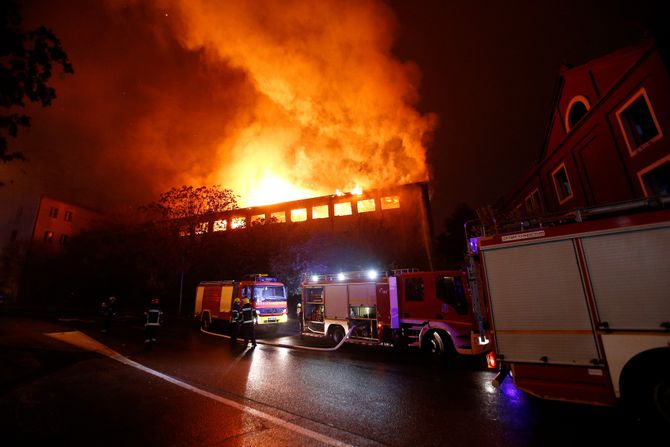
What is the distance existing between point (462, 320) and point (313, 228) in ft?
104

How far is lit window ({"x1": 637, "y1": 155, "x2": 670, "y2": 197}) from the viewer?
39.4ft

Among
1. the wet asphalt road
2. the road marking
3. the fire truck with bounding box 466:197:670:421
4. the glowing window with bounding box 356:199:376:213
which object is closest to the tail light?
the fire truck with bounding box 466:197:670:421

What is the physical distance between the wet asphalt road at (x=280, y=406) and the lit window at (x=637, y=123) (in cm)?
1233

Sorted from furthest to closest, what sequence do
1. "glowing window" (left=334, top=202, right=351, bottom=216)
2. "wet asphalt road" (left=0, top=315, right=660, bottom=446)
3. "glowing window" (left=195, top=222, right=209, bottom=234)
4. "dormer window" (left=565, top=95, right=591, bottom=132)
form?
1. "glowing window" (left=334, top=202, right=351, bottom=216)
2. "glowing window" (left=195, top=222, right=209, bottom=234)
3. "dormer window" (left=565, top=95, right=591, bottom=132)
4. "wet asphalt road" (left=0, top=315, right=660, bottom=446)

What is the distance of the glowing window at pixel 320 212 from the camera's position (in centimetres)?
3912

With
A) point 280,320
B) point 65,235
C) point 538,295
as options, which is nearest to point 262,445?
point 538,295

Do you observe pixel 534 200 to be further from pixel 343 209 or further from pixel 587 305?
pixel 587 305

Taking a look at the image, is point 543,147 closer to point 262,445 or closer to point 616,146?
point 616,146

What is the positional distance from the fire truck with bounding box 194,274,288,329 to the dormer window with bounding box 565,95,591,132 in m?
18.3

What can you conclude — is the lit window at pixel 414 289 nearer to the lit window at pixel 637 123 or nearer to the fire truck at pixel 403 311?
the fire truck at pixel 403 311

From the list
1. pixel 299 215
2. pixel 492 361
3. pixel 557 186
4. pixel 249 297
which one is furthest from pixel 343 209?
pixel 492 361

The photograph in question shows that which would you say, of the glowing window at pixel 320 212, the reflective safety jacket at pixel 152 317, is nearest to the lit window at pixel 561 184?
the reflective safety jacket at pixel 152 317

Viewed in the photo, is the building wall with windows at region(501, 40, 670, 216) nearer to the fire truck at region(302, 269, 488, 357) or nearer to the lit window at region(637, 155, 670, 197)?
the lit window at region(637, 155, 670, 197)

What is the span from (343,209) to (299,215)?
20.3ft
